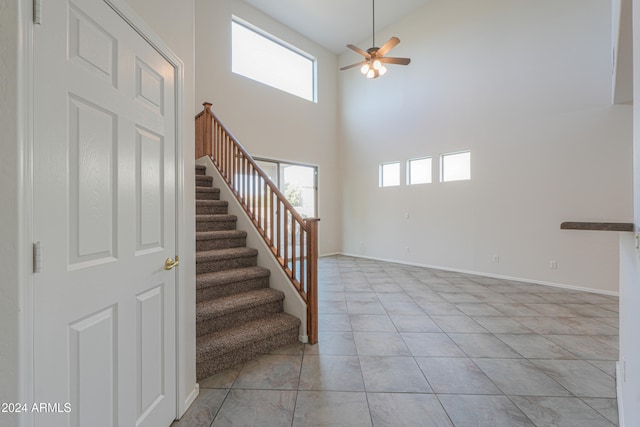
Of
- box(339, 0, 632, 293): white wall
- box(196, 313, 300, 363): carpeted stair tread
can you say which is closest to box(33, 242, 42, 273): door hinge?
box(196, 313, 300, 363): carpeted stair tread

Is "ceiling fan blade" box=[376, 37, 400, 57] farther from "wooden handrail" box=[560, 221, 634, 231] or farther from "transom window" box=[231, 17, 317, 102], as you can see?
"wooden handrail" box=[560, 221, 634, 231]

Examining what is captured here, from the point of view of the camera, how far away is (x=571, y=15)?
156 inches

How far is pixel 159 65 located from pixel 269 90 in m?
4.75

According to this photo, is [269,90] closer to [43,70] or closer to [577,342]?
[43,70]

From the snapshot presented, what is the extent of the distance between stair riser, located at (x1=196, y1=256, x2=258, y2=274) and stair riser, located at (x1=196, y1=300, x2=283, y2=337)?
559mm

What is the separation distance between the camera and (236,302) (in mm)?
2352

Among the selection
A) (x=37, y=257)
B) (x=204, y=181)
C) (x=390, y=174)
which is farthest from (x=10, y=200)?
(x=390, y=174)

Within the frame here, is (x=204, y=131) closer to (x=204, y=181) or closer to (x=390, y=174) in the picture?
(x=204, y=181)

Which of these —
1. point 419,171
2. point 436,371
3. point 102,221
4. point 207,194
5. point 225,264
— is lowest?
point 436,371

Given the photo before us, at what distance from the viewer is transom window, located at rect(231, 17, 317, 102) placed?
5371 mm

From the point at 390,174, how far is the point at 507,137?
2338mm

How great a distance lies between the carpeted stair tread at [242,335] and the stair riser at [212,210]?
1.64 metres

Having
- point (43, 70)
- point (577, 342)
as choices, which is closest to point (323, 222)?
point (577, 342)

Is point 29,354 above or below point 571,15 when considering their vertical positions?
below
